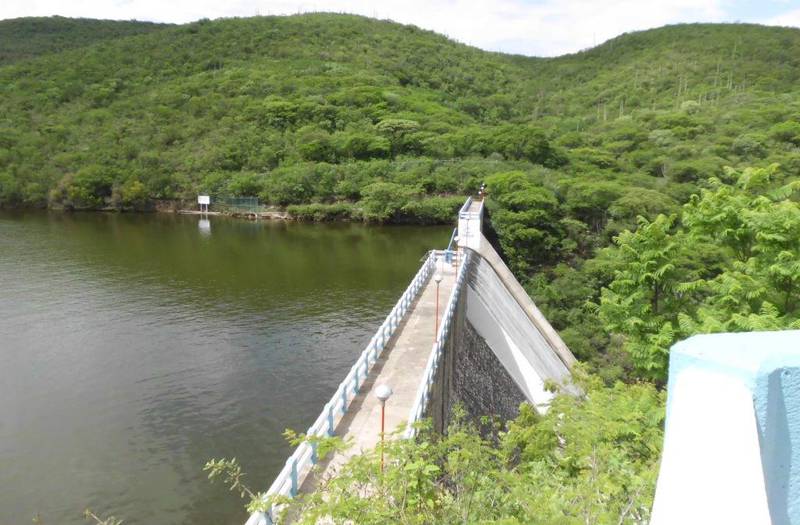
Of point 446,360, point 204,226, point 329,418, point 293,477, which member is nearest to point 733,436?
point 293,477

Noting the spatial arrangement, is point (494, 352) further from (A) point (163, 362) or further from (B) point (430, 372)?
(A) point (163, 362)

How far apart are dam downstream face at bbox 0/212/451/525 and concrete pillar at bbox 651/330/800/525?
40.7 ft

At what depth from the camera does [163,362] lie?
19.9 meters

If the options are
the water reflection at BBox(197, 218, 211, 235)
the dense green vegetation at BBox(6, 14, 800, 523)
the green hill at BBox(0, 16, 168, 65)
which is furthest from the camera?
the green hill at BBox(0, 16, 168, 65)

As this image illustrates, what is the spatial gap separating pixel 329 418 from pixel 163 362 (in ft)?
41.0

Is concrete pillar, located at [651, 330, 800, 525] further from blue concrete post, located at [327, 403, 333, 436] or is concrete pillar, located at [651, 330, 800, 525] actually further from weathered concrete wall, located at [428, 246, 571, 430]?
weathered concrete wall, located at [428, 246, 571, 430]

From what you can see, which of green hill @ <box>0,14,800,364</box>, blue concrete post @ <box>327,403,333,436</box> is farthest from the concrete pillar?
green hill @ <box>0,14,800,364</box>

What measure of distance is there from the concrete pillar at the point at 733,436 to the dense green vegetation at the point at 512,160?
2.05 metres

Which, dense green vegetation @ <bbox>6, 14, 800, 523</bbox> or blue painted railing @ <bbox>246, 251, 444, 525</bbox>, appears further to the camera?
dense green vegetation @ <bbox>6, 14, 800, 523</bbox>

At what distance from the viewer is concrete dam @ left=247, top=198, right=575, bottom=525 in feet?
31.3

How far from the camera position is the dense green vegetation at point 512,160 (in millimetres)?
8430

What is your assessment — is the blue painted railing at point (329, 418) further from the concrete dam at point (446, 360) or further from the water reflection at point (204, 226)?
the water reflection at point (204, 226)

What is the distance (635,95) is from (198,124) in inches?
2742

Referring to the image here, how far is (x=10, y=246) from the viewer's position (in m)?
38.5
